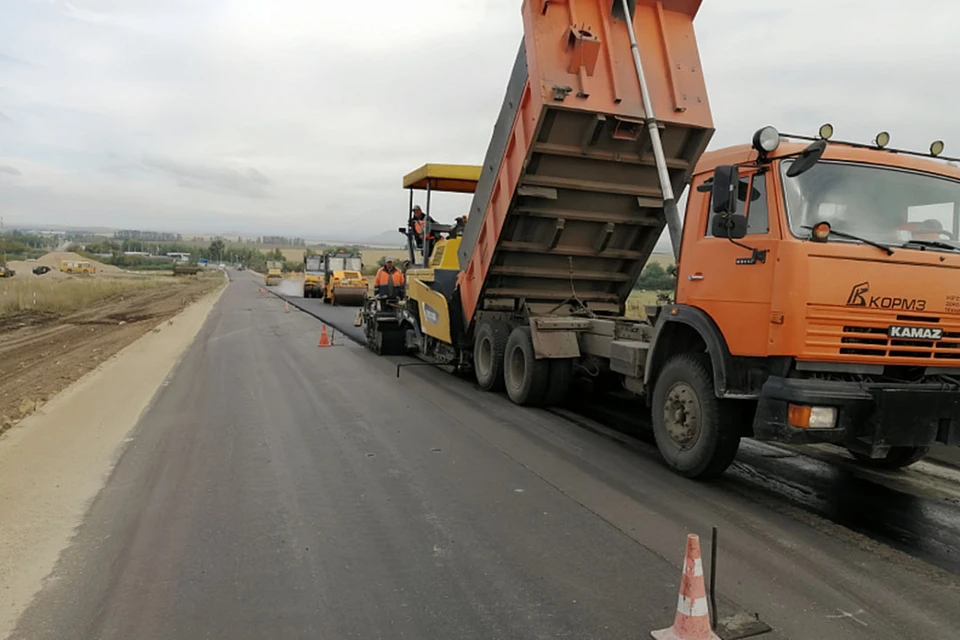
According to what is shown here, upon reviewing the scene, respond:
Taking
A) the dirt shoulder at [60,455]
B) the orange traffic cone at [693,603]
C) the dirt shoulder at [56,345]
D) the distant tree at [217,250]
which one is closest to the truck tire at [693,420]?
the orange traffic cone at [693,603]

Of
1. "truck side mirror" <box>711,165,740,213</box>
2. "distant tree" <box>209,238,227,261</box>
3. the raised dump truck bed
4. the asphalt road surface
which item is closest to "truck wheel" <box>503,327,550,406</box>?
the raised dump truck bed

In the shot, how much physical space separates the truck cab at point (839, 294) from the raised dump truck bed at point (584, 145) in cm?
245

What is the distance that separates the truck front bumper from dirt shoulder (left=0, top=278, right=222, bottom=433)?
7843mm

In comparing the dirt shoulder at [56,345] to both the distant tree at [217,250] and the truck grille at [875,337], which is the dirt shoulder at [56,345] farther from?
the distant tree at [217,250]

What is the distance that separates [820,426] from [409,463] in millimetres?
3316

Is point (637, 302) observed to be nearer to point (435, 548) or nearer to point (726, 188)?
point (726, 188)

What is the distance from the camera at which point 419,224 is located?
1273 cm

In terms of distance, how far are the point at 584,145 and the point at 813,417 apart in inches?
165

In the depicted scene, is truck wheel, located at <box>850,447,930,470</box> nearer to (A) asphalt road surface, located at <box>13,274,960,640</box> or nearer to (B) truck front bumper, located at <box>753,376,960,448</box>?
(B) truck front bumper, located at <box>753,376,960,448</box>

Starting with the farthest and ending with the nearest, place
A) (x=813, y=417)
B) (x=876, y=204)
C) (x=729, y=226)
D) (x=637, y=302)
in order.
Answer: (x=637, y=302), (x=729, y=226), (x=876, y=204), (x=813, y=417)

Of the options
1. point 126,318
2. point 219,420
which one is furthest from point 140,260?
point 219,420

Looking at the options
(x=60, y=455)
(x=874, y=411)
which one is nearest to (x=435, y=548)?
(x=874, y=411)

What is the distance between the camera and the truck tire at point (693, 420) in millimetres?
5180

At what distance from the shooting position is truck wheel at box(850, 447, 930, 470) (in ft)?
18.6
